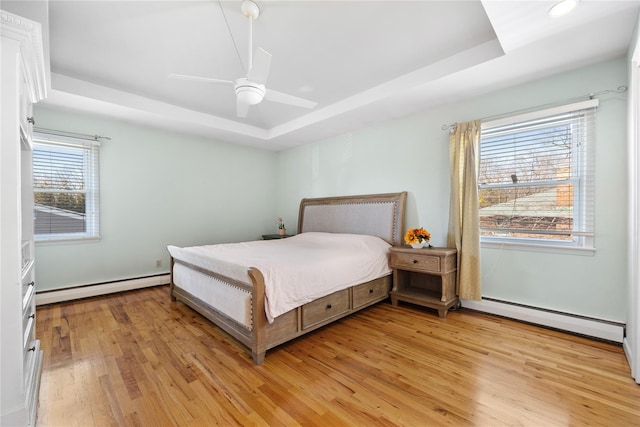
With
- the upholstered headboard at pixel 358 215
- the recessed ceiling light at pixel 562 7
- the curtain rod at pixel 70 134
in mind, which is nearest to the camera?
the recessed ceiling light at pixel 562 7

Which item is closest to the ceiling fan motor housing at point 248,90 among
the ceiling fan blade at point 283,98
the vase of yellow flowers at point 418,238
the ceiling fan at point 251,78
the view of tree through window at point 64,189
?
the ceiling fan at point 251,78

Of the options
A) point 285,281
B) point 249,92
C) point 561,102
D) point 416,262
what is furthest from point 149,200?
point 561,102

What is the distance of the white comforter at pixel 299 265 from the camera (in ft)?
7.28

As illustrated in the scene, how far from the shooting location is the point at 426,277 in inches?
138

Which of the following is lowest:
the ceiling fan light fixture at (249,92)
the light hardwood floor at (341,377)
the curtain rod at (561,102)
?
the light hardwood floor at (341,377)

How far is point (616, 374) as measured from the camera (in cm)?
191

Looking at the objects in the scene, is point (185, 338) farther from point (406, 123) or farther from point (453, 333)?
point (406, 123)

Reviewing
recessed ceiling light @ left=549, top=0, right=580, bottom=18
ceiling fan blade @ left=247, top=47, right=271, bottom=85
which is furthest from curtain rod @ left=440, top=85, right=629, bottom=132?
ceiling fan blade @ left=247, top=47, right=271, bottom=85

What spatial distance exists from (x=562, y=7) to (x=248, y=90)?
7.21 feet

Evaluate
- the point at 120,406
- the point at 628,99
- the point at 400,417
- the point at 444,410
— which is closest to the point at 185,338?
the point at 120,406

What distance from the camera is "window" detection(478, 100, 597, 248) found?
8.36 ft

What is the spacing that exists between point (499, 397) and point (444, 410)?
400mm

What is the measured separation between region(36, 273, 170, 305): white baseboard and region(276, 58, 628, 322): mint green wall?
324 centimetres

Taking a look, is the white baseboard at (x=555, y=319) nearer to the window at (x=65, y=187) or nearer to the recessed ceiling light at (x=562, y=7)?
the recessed ceiling light at (x=562, y=7)
